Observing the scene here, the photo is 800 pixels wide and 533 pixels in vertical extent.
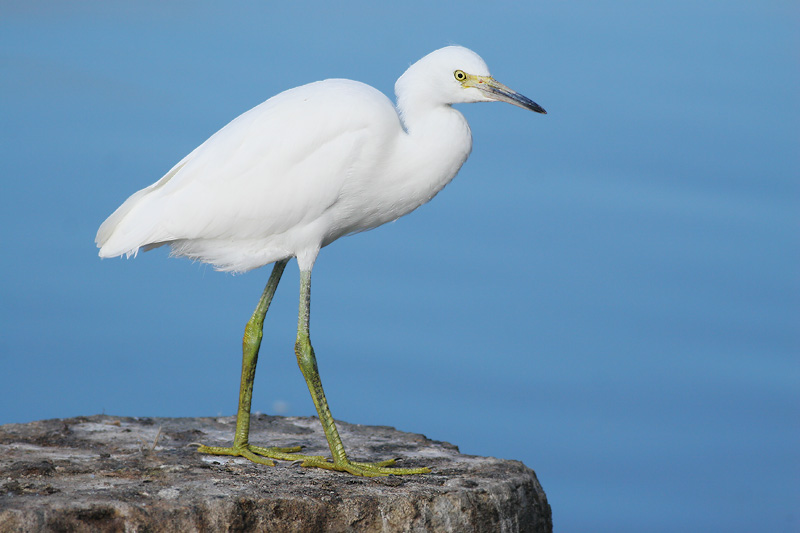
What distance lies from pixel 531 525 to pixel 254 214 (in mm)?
2606

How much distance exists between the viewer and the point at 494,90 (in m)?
6.16

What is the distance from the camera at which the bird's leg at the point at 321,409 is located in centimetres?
614

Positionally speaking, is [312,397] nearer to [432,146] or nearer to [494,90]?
[432,146]

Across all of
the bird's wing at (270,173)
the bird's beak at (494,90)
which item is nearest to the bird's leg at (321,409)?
the bird's wing at (270,173)

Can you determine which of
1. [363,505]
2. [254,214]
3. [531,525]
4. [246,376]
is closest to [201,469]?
[246,376]

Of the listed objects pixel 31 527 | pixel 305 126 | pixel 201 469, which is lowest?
pixel 31 527

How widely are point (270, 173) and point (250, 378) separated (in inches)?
54.5

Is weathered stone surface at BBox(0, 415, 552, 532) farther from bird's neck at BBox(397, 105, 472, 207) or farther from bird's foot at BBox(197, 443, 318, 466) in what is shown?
bird's neck at BBox(397, 105, 472, 207)

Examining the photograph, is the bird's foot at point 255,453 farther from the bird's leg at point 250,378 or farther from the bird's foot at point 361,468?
the bird's foot at point 361,468

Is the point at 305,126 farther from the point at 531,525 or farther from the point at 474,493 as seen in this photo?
the point at 531,525

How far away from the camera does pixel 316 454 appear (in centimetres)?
678

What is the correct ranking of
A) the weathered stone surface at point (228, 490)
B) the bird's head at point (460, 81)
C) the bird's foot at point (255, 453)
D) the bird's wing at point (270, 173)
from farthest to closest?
1. the bird's foot at point (255, 453)
2. the bird's head at point (460, 81)
3. the bird's wing at point (270, 173)
4. the weathered stone surface at point (228, 490)

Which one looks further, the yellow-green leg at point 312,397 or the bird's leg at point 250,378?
the bird's leg at point 250,378

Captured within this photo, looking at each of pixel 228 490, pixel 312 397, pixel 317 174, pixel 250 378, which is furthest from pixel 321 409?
pixel 317 174
